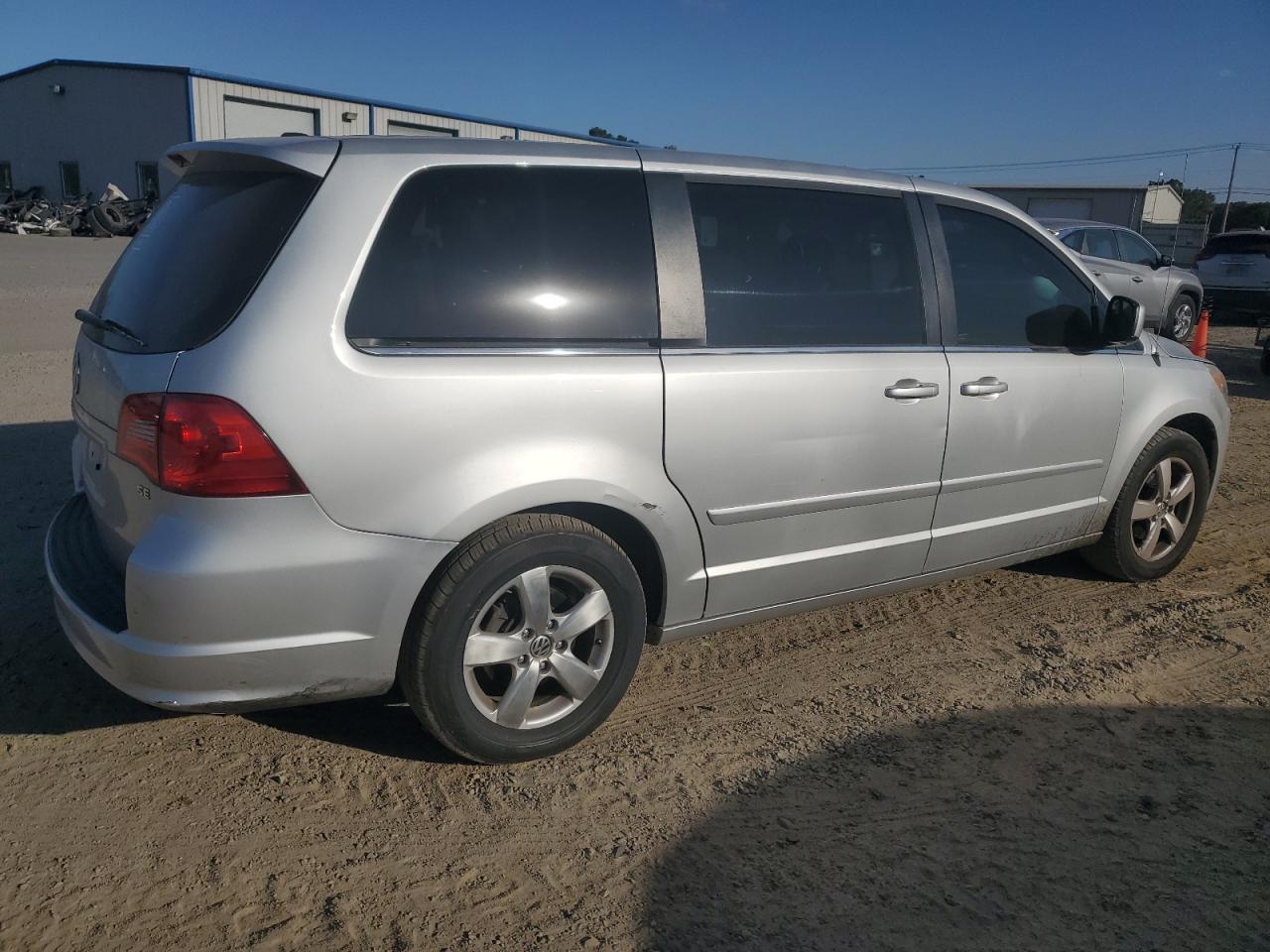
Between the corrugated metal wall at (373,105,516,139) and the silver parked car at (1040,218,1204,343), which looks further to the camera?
the corrugated metal wall at (373,105,516,139)

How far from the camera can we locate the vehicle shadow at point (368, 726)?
327 cm

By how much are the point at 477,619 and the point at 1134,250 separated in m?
15.1

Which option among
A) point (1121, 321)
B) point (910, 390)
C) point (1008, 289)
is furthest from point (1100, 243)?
point (910, 390)

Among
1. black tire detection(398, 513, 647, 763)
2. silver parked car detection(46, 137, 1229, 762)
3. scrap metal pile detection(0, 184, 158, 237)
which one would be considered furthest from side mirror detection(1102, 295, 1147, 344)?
scrap metal pile detection(0, 184, 158, 237)

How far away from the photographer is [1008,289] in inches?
170

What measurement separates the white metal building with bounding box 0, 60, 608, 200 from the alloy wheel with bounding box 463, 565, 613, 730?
24.9m

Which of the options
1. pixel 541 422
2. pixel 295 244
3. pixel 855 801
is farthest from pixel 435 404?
pixel 855 801

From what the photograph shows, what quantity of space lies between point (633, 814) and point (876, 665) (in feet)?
4.68

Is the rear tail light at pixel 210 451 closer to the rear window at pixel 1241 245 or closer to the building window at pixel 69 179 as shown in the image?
the rear window at pixel 1241 245

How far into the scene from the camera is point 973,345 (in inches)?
162

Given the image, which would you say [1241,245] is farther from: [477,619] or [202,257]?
[202,257]

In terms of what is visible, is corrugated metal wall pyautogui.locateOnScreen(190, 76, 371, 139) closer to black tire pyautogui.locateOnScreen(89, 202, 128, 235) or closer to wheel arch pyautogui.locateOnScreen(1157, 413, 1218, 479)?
black tire pyautogui.locateOnScreen(89, 202, 128, 235)

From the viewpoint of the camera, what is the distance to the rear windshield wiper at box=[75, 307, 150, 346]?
290cm

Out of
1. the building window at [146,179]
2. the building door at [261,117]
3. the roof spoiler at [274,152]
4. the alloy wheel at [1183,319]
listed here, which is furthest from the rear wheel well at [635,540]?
the building window at [146,179]
